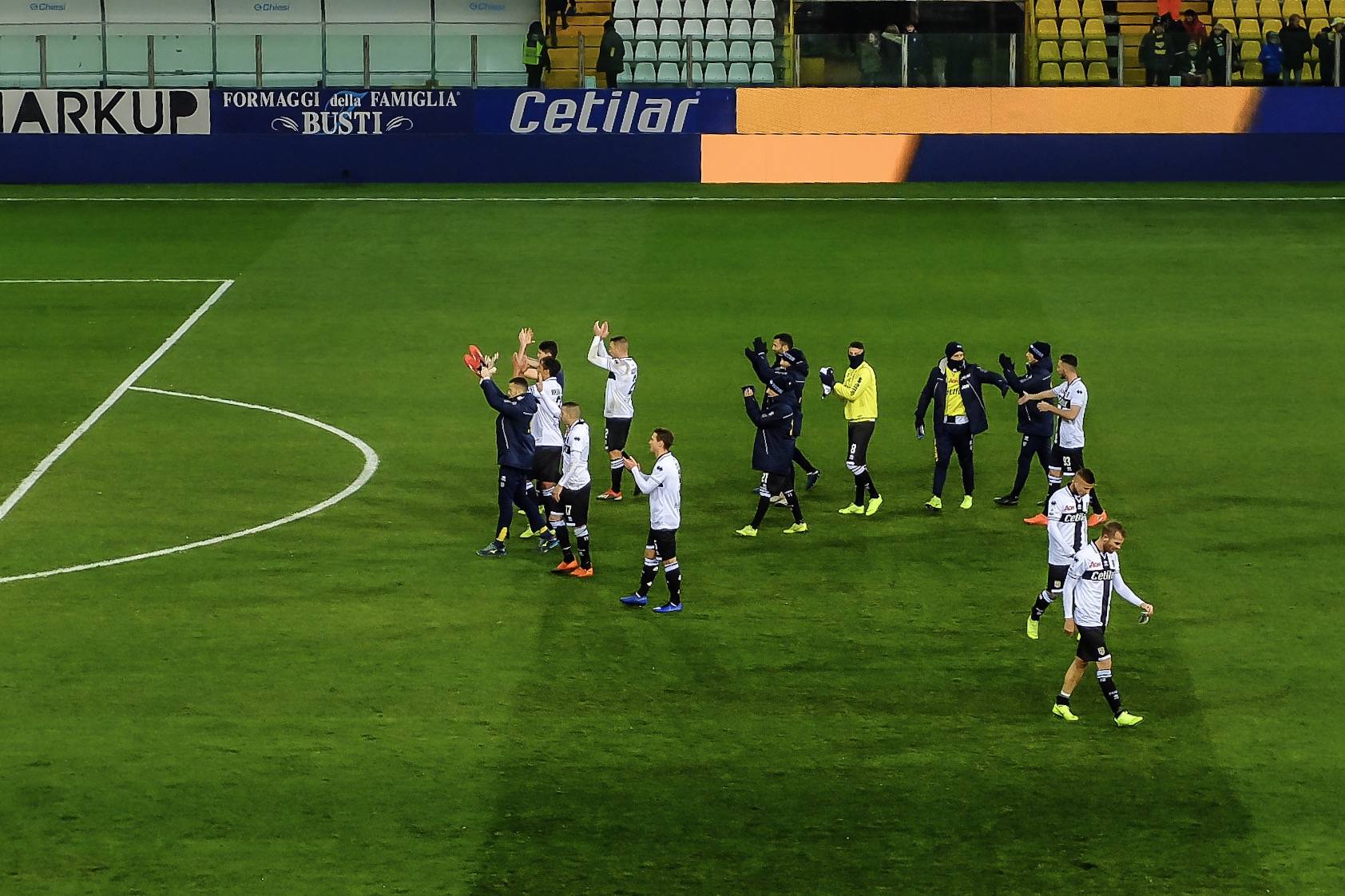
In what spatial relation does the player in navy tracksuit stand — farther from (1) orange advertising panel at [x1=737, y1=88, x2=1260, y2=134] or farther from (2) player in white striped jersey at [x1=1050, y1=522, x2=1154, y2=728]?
(1) orange advertising panel at [x1=737, y1=88, x2=1260, y2=134]

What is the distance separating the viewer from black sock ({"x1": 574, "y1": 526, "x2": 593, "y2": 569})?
20.7 metres

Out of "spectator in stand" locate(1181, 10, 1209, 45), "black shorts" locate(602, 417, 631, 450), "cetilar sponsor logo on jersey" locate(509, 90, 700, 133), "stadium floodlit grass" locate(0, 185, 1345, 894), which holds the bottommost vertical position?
"stadium floodlit grass" locate(0, 185, 1345, 894)

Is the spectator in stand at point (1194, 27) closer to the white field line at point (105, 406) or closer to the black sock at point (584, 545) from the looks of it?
the white field line at point (105, 406)

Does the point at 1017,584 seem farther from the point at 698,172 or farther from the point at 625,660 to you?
the point at 698,172

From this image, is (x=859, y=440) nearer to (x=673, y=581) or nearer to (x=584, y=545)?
(x=584, y=545)

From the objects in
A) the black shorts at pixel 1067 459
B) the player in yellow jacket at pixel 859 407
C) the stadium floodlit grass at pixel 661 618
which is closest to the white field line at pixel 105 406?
the stadium floodlit grass at pixel 661 618

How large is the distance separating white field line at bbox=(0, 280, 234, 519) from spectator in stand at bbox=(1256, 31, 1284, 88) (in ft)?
74.3

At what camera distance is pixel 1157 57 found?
43750mm

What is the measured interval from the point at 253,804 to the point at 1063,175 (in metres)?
32.3

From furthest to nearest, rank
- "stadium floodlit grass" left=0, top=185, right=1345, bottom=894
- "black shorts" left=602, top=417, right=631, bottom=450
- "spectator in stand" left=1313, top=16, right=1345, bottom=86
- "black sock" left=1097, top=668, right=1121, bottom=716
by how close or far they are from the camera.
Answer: "spectator in stand" left=1313, top=16, right=1345, bottom=86 < "black shorts" left=602, top=417, right=631, bottom=450 < "black sock" left=1097, top=668, right=1121, bottom=716 < "stadium floodlit grass" left=0, top=185, right=1345, bottom=894

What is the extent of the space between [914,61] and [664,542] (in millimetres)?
26149

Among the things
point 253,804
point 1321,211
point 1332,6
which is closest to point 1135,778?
point 253,804

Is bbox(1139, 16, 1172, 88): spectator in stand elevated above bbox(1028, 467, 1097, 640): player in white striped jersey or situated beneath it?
elevated above

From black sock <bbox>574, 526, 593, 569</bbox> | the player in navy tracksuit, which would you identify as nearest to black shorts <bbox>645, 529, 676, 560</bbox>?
black sock <bbox>574, 526, 593, 569</bbox>
